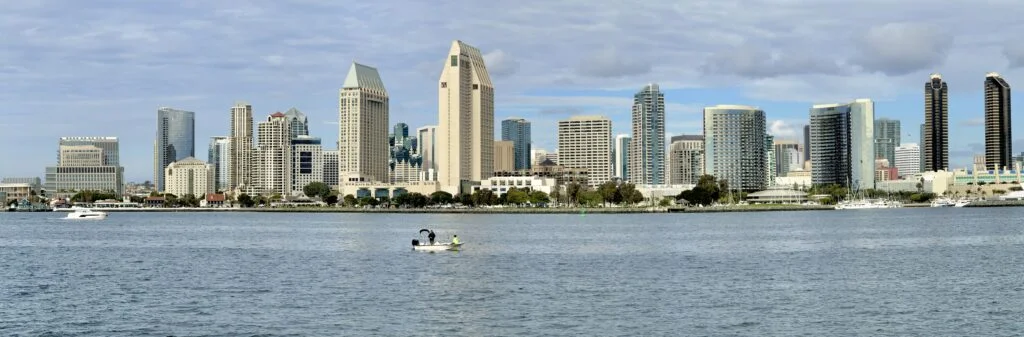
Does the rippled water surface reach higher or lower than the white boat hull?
lower

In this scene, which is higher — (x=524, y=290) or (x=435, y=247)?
(x=435, y=247)

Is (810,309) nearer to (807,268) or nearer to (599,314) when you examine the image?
(599,314)

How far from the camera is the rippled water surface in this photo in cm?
4138

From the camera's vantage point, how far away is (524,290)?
173 ft

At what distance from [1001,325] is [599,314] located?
14.1 m

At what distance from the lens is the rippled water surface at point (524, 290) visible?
136ft

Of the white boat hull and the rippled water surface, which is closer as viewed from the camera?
the rippled water surface

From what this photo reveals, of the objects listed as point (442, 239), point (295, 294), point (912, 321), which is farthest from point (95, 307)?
point (442, 239)

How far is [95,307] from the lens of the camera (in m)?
47.5

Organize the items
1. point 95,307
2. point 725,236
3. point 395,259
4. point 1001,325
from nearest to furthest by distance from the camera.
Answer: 1. point 1001,325
2. point 95,307
3. point 395,259
4. point 725,236

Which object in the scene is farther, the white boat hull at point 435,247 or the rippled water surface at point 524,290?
the white boat hull at point 435,247

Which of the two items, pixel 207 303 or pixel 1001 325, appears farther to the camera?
pixel 207 303

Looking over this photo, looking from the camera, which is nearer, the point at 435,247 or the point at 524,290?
the point at 524,290

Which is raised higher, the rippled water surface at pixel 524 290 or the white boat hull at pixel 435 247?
the white boat hull at pixel 435 247
